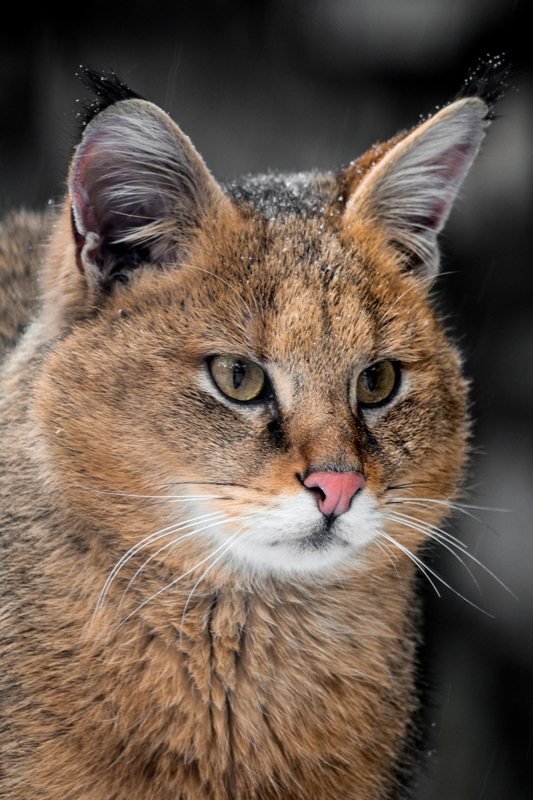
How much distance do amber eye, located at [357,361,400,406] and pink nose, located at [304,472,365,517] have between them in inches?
14.7

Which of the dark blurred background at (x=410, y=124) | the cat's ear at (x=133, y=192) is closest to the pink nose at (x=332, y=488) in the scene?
the cat's ear at (x=133, y=192)

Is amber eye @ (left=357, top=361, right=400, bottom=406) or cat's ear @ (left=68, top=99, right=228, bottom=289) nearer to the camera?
cat's ear @ (left=68, top=99, right=228, bottom=289)

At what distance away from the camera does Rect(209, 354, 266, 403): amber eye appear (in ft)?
9.01

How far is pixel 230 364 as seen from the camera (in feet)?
9.07

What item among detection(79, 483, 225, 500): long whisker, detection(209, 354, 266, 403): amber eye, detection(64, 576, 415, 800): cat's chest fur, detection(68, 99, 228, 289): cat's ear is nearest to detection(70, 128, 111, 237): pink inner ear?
detection(68, 99, 228, 289): cat's ear

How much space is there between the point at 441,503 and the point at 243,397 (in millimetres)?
673

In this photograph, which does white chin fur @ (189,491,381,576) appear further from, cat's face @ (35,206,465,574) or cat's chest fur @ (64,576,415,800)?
cat's chest fur @ (64,576,415,800)

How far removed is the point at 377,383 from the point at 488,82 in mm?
864

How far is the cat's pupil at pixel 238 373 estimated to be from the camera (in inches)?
109

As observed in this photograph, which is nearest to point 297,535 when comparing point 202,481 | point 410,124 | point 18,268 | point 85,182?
point 202,481

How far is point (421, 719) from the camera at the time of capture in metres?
3.47

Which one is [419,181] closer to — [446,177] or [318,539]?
[446,177]

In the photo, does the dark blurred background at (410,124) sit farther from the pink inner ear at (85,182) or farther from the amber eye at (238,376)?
the amber eye at (238,376)

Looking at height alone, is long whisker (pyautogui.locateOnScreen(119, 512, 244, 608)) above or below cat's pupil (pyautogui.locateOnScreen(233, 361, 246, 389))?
below
